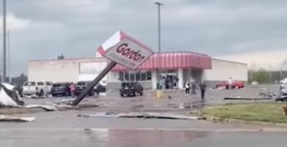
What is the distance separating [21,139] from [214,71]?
90612 mm

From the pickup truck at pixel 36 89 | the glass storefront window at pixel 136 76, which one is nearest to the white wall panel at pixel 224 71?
the glass storefront window at pixel 136 76

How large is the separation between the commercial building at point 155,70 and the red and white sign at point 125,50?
4642 cm

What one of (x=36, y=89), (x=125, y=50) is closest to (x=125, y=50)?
(x=125, y=50)

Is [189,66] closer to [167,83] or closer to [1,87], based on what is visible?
[167,83]

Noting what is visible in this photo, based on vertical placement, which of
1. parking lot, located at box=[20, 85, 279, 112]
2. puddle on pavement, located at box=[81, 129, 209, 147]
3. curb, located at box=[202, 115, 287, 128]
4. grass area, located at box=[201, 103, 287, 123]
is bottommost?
puddle on pavement, located at box=[81, 129, 209, 147]

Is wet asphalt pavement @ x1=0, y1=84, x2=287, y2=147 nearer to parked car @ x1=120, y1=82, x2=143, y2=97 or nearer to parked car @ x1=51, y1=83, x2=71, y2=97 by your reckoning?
parked car @ x1=120, y1=82, x2=143, y2=97

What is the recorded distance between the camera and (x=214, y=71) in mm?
108000

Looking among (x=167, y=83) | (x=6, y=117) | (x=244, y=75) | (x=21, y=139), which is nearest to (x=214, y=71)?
(x=244, y=75)

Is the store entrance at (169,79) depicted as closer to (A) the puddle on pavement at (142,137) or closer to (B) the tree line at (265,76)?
(B) the tree line at (265,76)

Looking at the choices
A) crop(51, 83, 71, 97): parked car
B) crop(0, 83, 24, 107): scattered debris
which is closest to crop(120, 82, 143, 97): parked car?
crop(51, 83, 71, 97): parked car

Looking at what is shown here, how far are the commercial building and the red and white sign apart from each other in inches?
Result: 1828

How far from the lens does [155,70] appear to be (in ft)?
306

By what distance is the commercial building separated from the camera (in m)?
91.4

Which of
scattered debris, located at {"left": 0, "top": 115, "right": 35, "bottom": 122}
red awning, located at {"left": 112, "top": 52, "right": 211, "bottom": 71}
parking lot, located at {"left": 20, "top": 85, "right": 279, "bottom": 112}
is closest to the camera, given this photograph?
scattered debris, located at {"left": 0, "top": 115, "right": 35, "bottom": 122}
